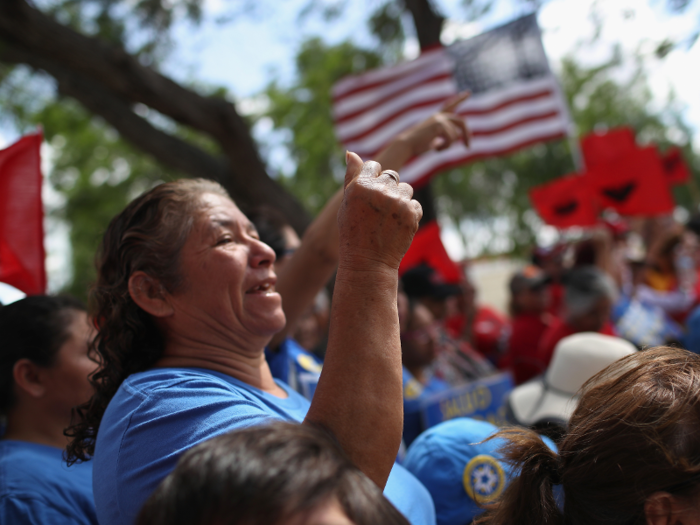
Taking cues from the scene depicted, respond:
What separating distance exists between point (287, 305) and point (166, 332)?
0.59 meters

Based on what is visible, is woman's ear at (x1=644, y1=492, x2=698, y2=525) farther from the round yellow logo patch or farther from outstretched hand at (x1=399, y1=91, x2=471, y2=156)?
outstretched hand at (x1=399, y1=91, x2=471, y2=156)

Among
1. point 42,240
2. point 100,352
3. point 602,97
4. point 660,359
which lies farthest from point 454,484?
point 602,97

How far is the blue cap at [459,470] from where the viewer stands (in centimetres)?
160

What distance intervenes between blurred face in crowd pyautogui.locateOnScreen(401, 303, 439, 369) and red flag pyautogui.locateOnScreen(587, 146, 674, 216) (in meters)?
3.33

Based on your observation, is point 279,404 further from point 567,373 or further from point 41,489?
point 567,373

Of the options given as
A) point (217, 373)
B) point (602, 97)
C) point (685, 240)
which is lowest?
point (685, 240)

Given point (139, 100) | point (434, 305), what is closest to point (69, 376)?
point (434, 305)

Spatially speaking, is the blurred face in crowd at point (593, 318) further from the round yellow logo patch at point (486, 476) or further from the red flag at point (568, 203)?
the red flag at point (568, 203)

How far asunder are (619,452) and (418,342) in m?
2.32

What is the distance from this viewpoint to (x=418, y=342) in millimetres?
3475

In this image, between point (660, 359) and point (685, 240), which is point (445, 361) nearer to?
point (660, 359)

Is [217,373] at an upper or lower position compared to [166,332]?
lower

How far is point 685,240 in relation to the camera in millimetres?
6668

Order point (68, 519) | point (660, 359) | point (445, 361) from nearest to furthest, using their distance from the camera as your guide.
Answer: point (660, 359) < point (68, 519) < point (445, 361)
